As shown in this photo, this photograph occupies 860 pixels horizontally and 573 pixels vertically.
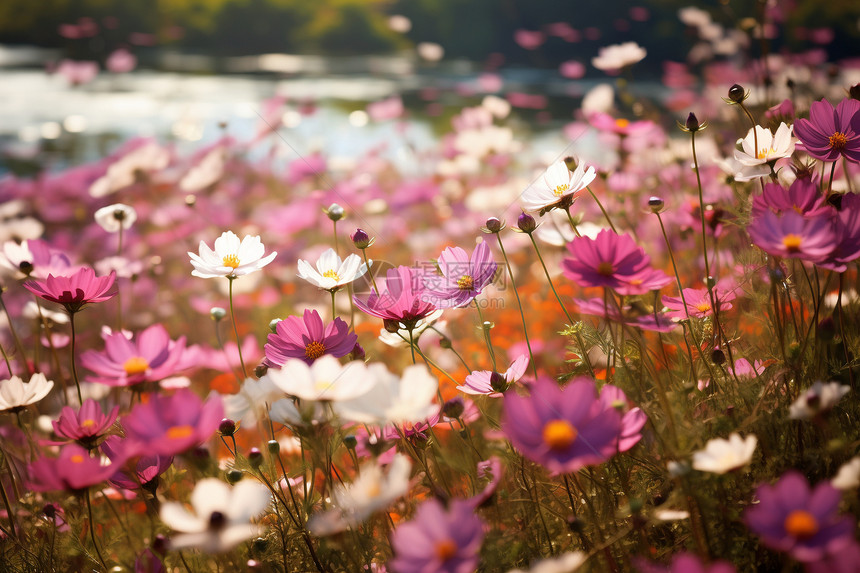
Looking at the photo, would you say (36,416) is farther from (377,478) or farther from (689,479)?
(689,479)

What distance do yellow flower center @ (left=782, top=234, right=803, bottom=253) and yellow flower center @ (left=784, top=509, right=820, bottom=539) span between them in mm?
231

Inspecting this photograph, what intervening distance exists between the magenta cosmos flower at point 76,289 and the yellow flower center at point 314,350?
0.22m

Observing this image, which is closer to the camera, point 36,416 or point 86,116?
point 36,416

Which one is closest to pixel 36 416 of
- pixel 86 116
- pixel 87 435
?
pixel 87 435

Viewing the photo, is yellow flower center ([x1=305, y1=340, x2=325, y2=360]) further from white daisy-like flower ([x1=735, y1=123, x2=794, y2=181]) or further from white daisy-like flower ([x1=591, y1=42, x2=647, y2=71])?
white daisy-like flower ([x1=591, y1=42, x2=647, y2=71])

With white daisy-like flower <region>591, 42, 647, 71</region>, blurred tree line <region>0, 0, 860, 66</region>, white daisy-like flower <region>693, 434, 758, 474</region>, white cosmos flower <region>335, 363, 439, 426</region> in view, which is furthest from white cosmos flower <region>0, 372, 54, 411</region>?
blurred tree line <region>0, 0, 860, 66</region>

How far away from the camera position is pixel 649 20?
4594 millimetres

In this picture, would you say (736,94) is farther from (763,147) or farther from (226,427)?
(226,427)

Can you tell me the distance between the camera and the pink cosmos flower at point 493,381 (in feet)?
2.04

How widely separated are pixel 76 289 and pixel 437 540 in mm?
476

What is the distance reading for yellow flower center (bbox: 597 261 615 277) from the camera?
54cm

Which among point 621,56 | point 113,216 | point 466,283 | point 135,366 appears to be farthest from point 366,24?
point 135,366

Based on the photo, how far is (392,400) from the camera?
498 mm

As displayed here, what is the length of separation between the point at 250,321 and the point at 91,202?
1.13m
